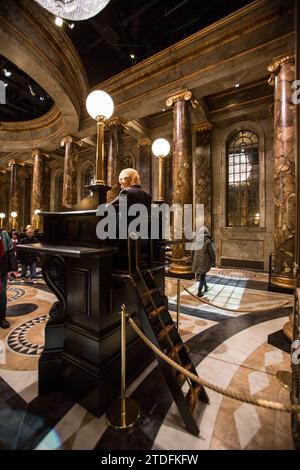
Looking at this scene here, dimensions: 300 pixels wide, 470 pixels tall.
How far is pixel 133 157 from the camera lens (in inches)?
533

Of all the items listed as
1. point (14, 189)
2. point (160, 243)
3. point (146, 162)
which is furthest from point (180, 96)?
point (14, 189)

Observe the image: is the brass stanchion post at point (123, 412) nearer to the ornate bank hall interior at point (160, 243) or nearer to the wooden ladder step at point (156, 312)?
the ornate bank hall interior at point (160, 243)

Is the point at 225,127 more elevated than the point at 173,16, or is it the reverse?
the point at 173,16

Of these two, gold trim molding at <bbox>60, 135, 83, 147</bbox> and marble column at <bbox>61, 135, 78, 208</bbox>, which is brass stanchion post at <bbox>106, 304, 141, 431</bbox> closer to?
marble column at <bbox>61, 135, 78, 208</bbox>

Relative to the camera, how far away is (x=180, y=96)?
283 inches

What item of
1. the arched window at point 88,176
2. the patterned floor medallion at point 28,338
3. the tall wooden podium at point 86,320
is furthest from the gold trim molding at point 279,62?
the arched window at point 88,176

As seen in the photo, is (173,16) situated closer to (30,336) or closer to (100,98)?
(100,98)

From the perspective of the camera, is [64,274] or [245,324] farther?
[245,324]

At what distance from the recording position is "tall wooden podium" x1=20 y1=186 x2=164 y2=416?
1.87m

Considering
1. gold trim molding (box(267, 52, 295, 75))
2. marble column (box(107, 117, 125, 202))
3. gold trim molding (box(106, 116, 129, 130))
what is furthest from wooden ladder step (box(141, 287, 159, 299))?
gold trim molding (box(106, 116, 129, 130))

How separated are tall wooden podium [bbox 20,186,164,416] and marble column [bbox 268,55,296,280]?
487cm

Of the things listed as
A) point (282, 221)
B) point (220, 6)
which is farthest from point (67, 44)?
point (282, 221)

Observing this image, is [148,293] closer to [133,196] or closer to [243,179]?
[133,196]

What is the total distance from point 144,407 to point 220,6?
10179 millimetres
